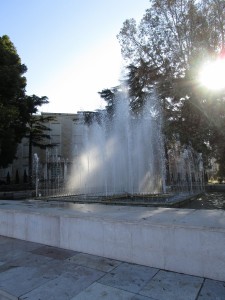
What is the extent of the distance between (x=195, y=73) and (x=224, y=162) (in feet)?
18.5

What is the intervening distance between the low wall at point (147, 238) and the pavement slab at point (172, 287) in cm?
14

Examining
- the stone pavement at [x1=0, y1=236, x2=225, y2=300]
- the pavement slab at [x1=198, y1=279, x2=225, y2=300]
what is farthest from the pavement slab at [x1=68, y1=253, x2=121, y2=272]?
the pavement slab at [x1=198, y1=279, x2=225, y2=300]

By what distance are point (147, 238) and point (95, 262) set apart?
92cm

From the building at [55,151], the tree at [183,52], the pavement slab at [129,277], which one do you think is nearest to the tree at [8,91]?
the tree at [183,52]

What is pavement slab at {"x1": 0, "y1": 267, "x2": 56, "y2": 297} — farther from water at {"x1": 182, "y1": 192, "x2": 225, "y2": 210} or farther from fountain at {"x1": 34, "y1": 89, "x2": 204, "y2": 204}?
→ fountain at {"x1": 34, "y1": 89, "x2": 204, "y2": 204}

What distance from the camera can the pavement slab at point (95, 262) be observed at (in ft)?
13.7

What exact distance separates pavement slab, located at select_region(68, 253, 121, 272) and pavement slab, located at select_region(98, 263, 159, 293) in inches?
5.4

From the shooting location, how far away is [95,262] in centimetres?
440

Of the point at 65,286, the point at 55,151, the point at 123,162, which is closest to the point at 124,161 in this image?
the point at 123,162

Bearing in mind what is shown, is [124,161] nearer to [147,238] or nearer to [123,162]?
[123,162]

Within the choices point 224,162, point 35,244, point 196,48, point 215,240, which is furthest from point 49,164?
point 215,240

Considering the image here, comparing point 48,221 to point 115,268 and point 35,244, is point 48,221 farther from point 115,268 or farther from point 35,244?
point 115,268

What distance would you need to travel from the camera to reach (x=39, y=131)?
3347 cm

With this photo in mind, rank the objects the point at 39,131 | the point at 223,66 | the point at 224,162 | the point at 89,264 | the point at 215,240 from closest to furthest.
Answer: the point at 215,240
the point at 89,264
the point at 223,66
the point at 224,162
the point at 39,131
